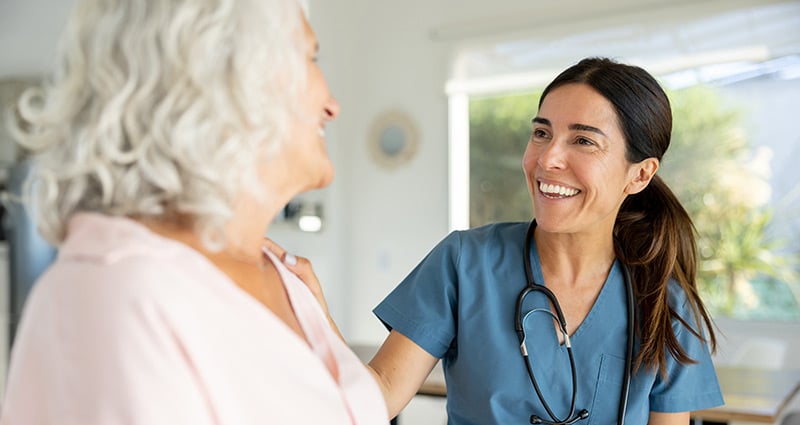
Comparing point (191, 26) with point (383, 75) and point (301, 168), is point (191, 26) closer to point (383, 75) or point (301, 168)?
point (301, 168)

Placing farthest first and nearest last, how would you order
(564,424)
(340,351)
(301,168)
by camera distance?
(564,424), (340,351), (301,168)

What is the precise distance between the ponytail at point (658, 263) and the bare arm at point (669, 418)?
0.09 meters

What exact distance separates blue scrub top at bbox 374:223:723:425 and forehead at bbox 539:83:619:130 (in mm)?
273

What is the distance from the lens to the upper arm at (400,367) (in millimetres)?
1385

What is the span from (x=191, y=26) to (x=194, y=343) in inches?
12.3

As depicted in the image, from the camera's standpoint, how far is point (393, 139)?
4.67 metres

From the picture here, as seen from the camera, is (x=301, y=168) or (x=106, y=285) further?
(x=301, y=168)

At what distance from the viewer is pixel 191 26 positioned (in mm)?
751

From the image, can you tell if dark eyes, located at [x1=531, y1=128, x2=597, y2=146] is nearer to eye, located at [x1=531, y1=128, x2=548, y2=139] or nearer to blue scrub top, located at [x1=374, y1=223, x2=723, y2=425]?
eye, located at [x1=531, y1=128, x2=548, y2=139]

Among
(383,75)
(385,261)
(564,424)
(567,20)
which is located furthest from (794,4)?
(564,424)

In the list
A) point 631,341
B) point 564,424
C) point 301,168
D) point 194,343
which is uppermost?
point 301,168

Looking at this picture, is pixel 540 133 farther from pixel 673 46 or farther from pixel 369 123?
pixel 369 123

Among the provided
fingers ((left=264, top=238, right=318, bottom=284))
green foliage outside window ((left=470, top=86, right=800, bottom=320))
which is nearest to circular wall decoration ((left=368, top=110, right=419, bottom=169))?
green foliage outside window ((left=470, top=86, right=800, bottom=320))

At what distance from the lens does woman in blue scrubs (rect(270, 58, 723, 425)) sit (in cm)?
136
